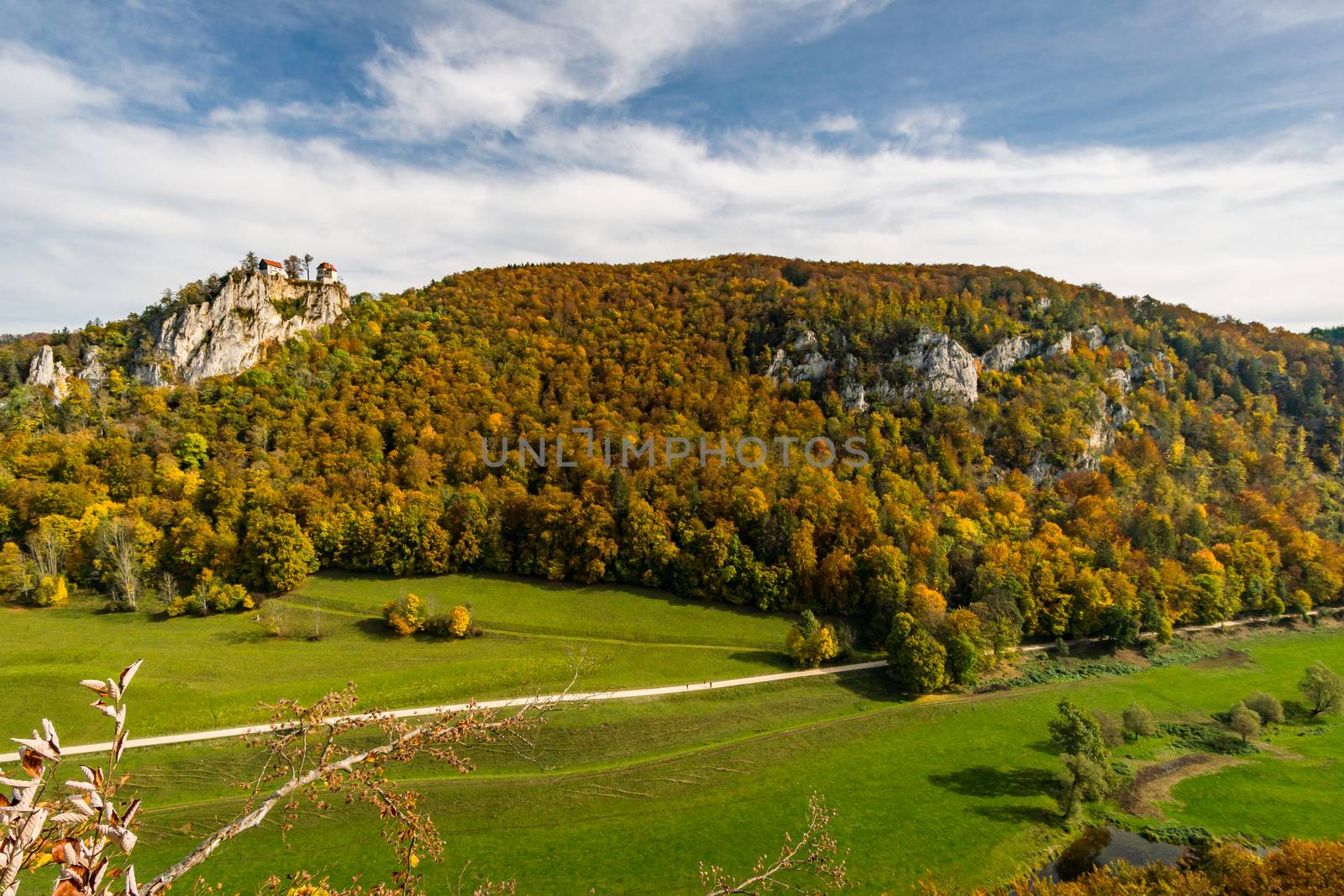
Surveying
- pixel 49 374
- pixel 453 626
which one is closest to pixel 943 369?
pixel 453 626

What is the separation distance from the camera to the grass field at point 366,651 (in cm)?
3869

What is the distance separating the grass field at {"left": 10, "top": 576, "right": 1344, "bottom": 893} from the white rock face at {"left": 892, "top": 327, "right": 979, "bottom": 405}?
1620 inches

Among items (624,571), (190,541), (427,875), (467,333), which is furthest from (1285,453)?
(190,541)

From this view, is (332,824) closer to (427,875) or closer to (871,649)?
(427,875)

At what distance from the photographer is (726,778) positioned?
35250 millimetres

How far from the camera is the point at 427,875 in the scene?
2773 centimetres

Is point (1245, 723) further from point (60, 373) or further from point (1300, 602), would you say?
point (60, 373)

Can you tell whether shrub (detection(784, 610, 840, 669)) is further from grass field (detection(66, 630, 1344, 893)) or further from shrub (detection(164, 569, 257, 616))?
shrub (detection(164, 569, 257, 616))

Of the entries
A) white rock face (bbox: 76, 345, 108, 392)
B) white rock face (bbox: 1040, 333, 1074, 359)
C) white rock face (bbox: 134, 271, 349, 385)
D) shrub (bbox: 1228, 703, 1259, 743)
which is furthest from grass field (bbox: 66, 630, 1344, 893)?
white rock face (bbox: 76, 345, 108, 392)

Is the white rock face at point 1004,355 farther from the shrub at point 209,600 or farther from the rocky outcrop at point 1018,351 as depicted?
the shrub at point 209,600

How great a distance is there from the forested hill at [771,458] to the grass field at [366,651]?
3976 millimetres

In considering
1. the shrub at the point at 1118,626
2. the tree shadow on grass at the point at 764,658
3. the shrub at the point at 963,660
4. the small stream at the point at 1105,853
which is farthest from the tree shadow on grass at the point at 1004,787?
the shrub at the point at 1118,626

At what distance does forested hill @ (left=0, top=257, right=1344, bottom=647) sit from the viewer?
58.7m

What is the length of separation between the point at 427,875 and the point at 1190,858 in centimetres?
3458
